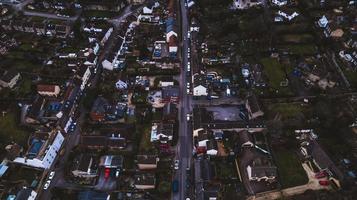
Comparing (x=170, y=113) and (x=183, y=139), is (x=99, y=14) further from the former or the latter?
(x=183, y=139)

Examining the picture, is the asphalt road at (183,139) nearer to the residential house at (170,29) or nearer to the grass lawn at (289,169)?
the residential house at (170,29)

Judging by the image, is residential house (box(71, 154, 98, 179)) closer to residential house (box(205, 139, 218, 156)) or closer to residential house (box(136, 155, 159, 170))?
residential house (box(136, 155, 159, 170))

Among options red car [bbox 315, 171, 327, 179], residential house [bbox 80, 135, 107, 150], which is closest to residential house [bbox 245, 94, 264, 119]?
red car [bbox 315, 171, 327, 179]

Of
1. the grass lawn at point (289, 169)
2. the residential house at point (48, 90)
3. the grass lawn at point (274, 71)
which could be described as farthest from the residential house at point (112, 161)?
the grass lawn at point (274, 71)

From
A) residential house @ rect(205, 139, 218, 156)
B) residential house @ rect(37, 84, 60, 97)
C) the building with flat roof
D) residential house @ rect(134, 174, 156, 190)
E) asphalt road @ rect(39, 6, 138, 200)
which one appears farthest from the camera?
residential house @ rect(37, 84, 60, 97)

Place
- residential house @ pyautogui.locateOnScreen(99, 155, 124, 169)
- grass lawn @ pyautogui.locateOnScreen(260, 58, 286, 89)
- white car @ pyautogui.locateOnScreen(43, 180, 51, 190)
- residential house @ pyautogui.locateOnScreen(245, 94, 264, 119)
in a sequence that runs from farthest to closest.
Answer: grass lawn @ pyautogui.locateOnScreen(260, 58, 286, 89), residential house @ pyautogui.locateOnScreen(245, 94, 264, 119), residential house @ pyautogui.locateOnScreen(99, 155, 124, 169), white car @ pyautogui.locateOnScreen(43, 180, 51, 190)
